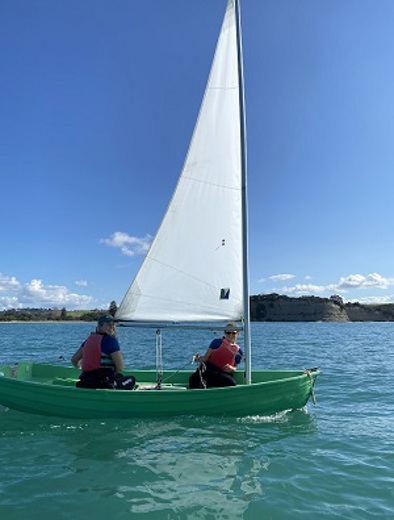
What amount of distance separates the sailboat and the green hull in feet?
0.08

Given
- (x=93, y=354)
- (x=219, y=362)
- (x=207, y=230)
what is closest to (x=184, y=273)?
(x=207, y=230)

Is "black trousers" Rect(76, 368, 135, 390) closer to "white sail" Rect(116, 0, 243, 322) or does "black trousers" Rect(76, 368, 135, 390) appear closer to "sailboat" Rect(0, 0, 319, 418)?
"sailboat" Rect(0, 0, 319, 418)

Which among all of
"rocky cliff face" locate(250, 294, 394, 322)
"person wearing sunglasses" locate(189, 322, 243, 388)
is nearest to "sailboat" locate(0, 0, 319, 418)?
"person wearing sunglasses" locate(189, 322, 243, 388)

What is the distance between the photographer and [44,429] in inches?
396

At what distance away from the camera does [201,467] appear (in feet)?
25.3

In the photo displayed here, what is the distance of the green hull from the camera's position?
33.7 ft

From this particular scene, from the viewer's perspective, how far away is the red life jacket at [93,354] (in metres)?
10.4

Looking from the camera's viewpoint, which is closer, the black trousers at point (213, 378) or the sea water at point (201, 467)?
the sea water at point (201, 467)

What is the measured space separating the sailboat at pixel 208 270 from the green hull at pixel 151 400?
2 cm

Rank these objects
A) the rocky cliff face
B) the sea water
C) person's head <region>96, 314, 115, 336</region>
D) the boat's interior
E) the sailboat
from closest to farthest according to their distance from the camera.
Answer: the sea water, person's head <region>96, 314, 115, 336</region>, the sailboat, the boat's interior, the rocky cliff face

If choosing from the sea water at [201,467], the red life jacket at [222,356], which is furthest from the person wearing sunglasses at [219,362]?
the sea water at [201,467]

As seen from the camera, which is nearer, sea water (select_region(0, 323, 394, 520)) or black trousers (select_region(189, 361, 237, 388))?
sea water (select_region(0, 323, 394, 520))

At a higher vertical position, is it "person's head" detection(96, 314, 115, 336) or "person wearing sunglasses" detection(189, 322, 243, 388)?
"person's head" detection(96, 314, 115, 336)

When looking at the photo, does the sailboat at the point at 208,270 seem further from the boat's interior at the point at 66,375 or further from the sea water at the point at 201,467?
the boat's interior at the point at 66,375
